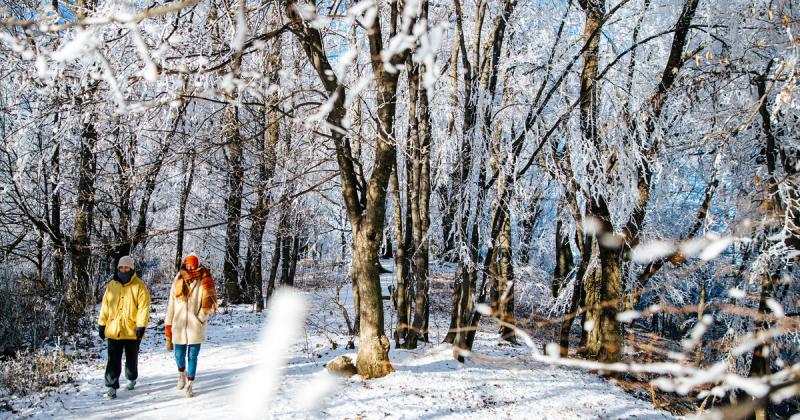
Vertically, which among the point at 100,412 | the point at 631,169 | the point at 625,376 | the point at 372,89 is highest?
the point at 372,89

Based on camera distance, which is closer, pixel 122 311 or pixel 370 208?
pixel 122 311

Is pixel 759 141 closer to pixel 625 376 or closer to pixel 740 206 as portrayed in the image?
pixel 740 206

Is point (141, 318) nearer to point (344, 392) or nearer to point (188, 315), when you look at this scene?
point (188, 315)

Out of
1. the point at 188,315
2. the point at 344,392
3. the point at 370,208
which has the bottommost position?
the point at 344,392

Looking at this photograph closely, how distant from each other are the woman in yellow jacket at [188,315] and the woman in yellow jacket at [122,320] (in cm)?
29

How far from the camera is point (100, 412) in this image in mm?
4871

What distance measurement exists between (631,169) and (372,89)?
14.6 feet

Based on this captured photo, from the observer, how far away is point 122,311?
5.40 meters

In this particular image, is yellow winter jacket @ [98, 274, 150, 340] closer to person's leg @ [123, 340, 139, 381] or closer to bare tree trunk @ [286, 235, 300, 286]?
person's leg @ [123, 340, 139, 381]

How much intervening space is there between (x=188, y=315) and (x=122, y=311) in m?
0.67

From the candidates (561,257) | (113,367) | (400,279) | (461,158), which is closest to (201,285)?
(113,367)

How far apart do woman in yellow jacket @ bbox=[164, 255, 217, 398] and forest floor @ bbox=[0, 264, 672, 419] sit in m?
0.33

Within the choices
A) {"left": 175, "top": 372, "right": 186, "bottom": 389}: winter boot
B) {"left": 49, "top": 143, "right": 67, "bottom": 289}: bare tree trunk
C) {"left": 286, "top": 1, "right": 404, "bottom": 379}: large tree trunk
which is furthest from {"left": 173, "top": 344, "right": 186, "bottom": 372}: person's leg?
{"left": 49, "top": 143, "right": 67, "bottom": 289}: bare tree trunk

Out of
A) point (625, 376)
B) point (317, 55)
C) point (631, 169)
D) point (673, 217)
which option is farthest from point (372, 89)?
point (673, 217)
